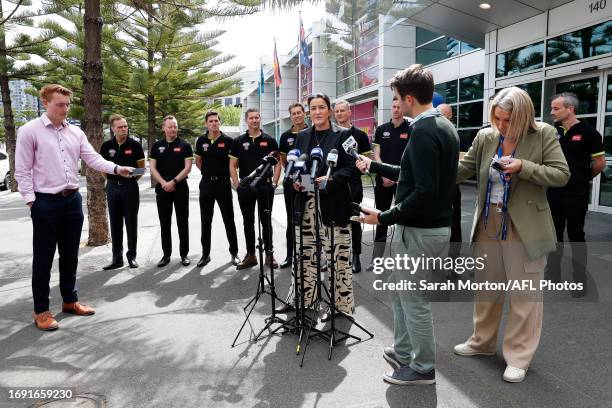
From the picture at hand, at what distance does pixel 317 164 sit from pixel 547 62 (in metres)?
8.10

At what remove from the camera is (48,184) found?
3.78 meters

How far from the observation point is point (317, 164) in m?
3.16

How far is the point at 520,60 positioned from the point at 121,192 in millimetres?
8679

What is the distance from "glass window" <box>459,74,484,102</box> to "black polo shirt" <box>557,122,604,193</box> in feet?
35.3

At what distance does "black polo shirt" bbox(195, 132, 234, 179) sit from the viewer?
18.8 feet

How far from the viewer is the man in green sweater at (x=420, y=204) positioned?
245 cm

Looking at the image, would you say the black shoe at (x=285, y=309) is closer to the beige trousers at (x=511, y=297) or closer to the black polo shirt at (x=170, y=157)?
the beige trousers at (x=511, y=297)

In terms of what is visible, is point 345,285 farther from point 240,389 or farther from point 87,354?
point 87,354

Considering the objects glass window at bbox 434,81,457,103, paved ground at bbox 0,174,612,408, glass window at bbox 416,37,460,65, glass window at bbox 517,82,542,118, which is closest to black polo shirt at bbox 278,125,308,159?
paved ground at bbox 0,174,612,408

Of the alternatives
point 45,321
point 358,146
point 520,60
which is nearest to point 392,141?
point 358,146

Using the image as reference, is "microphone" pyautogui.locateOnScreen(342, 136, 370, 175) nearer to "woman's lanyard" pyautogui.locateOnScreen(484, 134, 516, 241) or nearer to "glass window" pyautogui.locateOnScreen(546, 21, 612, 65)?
"woman's lanyard" pyautogui.locateOnScreen(484, 134, 516, 241)

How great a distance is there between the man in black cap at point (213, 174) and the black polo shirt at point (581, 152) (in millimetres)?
3784

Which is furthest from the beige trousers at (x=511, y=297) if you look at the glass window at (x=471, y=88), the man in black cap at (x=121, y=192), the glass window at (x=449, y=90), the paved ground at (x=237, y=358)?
the glass window at (x=449, y=90)

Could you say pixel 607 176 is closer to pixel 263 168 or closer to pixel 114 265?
pixel 263 168
